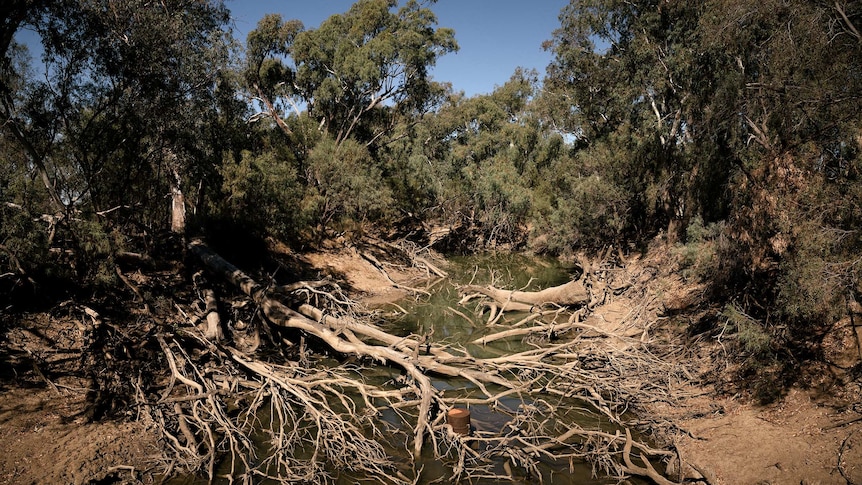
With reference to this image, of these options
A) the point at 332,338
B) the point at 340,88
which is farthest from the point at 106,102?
the point at 340,88

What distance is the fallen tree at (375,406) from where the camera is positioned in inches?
287

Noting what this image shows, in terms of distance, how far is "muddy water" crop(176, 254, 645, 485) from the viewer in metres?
7.22

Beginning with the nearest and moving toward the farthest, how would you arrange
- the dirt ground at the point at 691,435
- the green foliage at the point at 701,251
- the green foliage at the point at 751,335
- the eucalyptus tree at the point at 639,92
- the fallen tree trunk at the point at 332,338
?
the dirt ground at the point at 691,435 < the fallen tree trunk at the point at 332,338 < the green foliage at the point at 751,335 < the green foliage at the point at 701,251 < the eucalyptus tree at the point at 639,92

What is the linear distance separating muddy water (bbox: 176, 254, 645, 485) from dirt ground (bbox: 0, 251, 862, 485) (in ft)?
3.75

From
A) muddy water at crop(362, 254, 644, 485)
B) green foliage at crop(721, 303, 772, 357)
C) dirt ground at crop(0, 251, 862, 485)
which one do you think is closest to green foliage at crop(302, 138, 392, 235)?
muddy water at crop(362, 254, 644, 485)

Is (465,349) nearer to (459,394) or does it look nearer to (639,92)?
(459,394)

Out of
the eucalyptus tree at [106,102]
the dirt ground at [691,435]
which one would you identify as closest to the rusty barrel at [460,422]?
the dirt ground at [691,435]

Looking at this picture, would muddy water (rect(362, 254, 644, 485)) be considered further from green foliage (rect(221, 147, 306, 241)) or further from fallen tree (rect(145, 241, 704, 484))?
green foliage (rect(221, 147, 306, 241))

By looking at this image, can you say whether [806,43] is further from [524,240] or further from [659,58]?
[524,240]

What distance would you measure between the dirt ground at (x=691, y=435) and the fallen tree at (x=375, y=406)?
0.52 m

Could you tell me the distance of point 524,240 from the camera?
111ft

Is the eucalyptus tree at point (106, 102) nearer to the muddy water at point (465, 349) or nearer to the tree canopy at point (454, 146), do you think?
the tree canopy at point (454, 146)

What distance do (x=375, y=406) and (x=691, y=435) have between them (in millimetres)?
5576

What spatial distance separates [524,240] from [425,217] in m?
6.96
